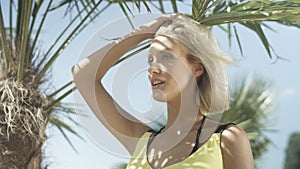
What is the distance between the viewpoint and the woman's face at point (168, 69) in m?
0.99

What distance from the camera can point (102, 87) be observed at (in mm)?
1141

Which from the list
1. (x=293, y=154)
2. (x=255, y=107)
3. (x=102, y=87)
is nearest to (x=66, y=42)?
(x=102, y=87)

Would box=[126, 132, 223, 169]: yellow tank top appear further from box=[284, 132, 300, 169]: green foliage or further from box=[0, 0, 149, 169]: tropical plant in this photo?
box=[284, 132, 300, 169]: green foliage

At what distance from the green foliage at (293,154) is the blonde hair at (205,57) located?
20.3 ft

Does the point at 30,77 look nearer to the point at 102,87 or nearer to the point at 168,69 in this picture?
the point at 102,87

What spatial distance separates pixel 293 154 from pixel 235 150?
21.2 ft

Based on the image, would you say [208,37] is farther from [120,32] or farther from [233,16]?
[233,16]

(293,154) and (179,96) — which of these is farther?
(293,154)

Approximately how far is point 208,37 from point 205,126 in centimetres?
18

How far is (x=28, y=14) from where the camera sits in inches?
72.9

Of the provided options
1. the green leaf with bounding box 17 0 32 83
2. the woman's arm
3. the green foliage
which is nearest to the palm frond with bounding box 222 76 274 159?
the green foliage

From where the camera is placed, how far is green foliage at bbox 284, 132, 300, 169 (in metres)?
6.94

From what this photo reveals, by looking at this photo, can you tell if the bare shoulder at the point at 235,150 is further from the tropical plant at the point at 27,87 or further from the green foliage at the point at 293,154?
the green foliage at the point at 293,154

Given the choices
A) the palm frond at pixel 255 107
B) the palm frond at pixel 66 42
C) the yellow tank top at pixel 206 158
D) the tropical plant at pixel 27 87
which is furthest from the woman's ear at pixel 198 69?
the palm frond at pixel 255 107
